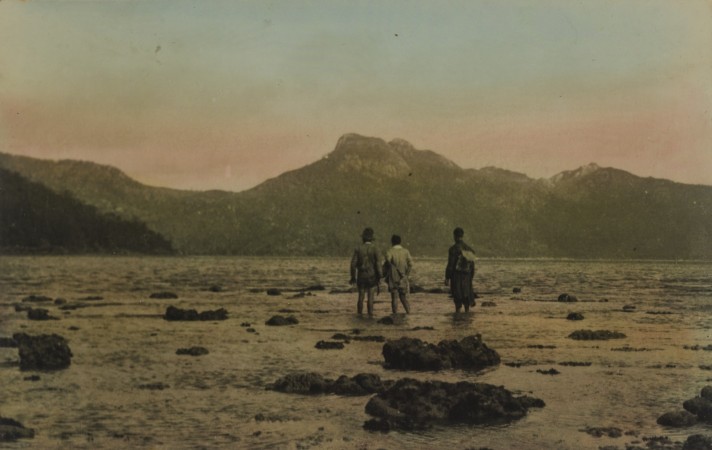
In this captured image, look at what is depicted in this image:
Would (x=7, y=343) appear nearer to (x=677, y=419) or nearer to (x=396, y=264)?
(x=396, y=264)

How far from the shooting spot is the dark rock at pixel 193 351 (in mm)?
18312

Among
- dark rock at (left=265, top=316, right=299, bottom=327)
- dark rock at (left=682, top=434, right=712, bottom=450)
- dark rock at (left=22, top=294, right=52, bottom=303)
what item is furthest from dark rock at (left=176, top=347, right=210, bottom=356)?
dark rock at (left=22, top=294, right=52, bottom=303)

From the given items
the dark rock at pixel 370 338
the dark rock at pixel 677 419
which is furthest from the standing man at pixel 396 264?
the dark rock at pixel 677 419

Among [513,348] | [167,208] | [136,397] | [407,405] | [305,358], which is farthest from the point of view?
[167,208]

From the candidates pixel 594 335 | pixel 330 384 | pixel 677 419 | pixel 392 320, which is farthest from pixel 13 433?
pixel 594 335

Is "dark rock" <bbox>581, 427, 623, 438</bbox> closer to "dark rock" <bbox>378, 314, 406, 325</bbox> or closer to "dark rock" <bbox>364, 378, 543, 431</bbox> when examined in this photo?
"dark rock" <bbox>364, 378, 543, 431</bbox>

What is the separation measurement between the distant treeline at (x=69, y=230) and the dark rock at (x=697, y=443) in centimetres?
12294

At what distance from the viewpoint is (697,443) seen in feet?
A: 34.6

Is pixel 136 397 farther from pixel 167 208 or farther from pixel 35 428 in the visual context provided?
pixel 167 208

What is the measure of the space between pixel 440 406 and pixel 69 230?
479 feet

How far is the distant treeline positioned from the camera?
13316 cm

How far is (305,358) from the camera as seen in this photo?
17516 millimetres

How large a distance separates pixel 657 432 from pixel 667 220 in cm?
17957

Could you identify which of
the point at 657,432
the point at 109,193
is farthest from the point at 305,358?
the point at 109,193
